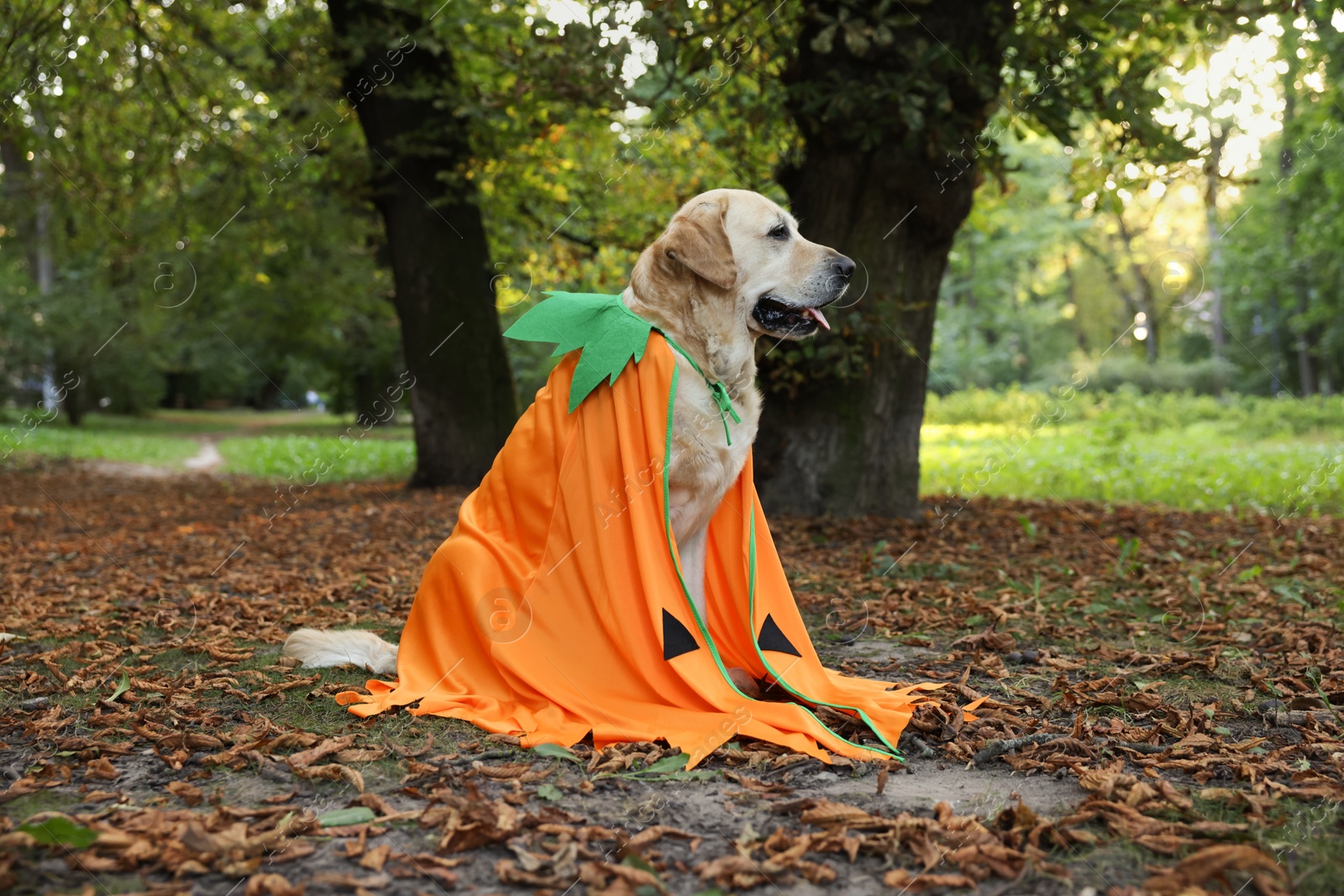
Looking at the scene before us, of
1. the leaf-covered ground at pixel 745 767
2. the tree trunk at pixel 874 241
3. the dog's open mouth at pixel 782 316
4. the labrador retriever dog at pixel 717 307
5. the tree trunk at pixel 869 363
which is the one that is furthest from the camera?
the tree trunk at pixel 869 363

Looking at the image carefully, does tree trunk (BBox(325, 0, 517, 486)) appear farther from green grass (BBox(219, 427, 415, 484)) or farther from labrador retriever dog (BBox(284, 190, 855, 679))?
labrador retriever dog (BBox(284, 190, 855, 679))

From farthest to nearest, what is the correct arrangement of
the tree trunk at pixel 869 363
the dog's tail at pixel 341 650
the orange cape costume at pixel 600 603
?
the tree trunk at pixel 869 363
the dog's tail at pixel 341 650
the orange cape costume at pixel 600 603

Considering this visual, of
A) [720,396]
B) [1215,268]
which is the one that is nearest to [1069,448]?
[720,396]

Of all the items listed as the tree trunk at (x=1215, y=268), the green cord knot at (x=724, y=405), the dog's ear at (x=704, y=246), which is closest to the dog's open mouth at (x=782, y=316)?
the dog's ear at (x=704, y=246)

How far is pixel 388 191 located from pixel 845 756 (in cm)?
892

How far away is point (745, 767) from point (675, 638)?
0.57 metres

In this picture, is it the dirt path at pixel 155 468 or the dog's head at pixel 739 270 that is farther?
the dirt path at pixel 155 468

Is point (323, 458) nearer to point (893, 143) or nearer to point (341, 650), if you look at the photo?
point (893, 143)

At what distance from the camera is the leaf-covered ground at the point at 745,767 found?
2.24 metres

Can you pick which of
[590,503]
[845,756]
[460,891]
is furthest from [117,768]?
[845,756]

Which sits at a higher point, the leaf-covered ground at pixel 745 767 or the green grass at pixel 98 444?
the leaf-covered ground at pixel 745 767

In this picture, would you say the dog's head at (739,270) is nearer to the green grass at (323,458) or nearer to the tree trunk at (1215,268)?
the green grass at (323,458)

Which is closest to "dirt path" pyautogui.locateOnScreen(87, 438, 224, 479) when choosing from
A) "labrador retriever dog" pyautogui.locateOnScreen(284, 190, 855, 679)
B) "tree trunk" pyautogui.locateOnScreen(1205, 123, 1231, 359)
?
"labrador retriever dog" pyautogui.locateOnScreen(284, 190, 855, 679)

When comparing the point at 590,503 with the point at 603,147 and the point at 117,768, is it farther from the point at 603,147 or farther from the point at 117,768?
the point at 603,147
